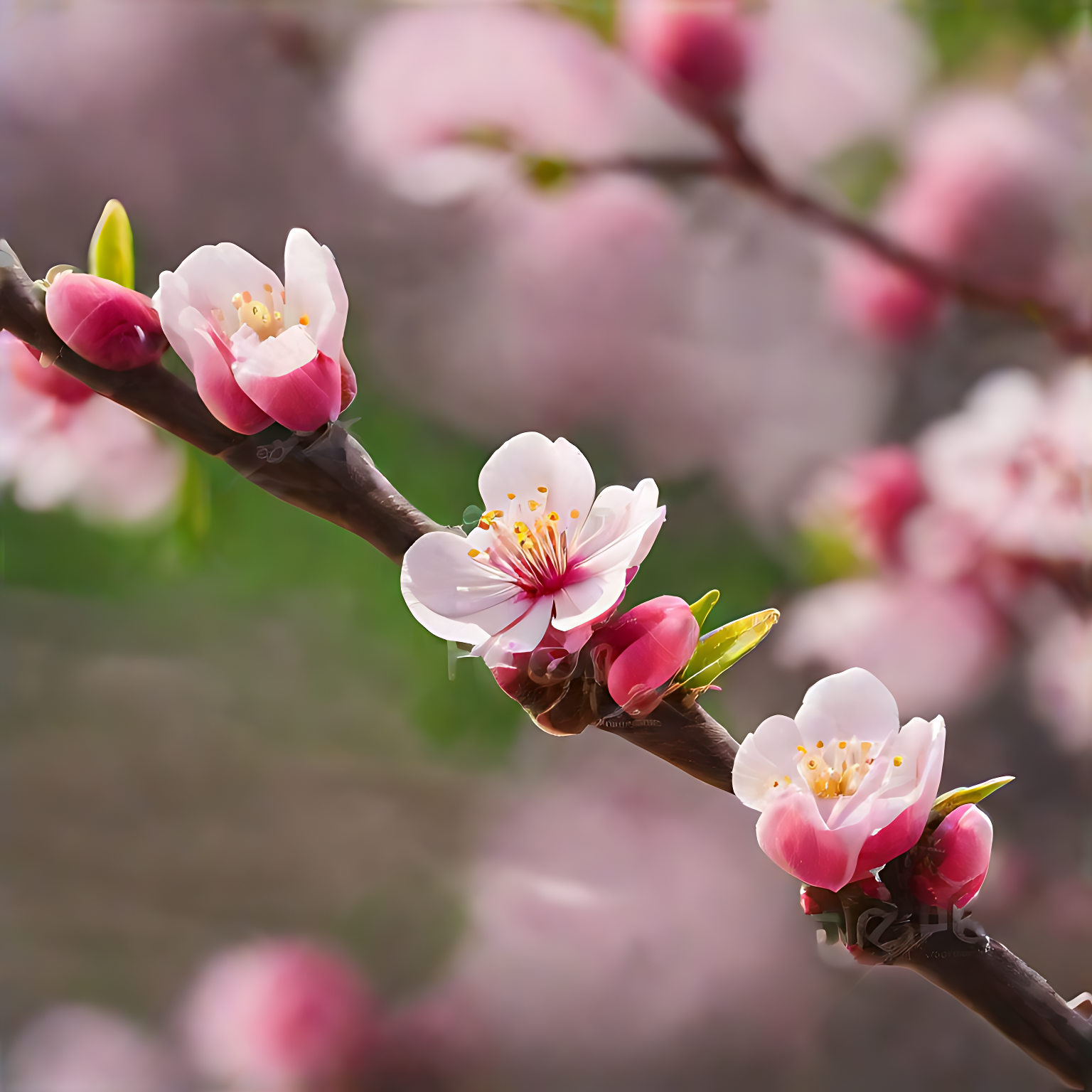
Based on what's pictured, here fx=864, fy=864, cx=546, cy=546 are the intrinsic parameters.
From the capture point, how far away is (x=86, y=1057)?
0.55m

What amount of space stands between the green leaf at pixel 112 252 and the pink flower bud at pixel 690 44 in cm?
46

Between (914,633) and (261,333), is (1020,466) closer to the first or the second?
(914,633)

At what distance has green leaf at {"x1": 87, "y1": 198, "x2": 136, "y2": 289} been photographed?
0.24 meters

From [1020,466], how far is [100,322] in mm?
598

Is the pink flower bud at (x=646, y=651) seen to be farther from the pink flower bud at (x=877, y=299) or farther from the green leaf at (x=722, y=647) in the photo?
the pink flower bud at (x=877, y=299)

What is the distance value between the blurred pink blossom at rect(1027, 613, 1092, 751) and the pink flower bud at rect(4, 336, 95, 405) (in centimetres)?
63

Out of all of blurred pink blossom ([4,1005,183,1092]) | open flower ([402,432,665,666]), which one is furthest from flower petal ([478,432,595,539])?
blurred pink blossom ([4,1005,183,1092])

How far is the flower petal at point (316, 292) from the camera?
9.0 inches

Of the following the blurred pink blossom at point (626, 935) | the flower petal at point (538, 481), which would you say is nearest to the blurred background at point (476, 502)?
the blurred pink blossom at point (626, 935)

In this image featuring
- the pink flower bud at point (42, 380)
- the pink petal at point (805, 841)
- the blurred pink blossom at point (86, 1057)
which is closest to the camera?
the pink petal at point (805, 841)

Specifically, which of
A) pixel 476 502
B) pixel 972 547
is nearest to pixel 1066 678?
pixel 972 547

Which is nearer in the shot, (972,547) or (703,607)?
(703,607)

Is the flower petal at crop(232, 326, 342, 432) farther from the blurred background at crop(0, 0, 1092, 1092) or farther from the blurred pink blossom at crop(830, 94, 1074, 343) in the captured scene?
the blurred pink blossom at crop(830, 94, 1074, 343)

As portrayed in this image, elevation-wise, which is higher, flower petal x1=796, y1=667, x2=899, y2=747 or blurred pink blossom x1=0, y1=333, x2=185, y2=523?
flower petal x1=796, y1=667, x2=899, y2=747
